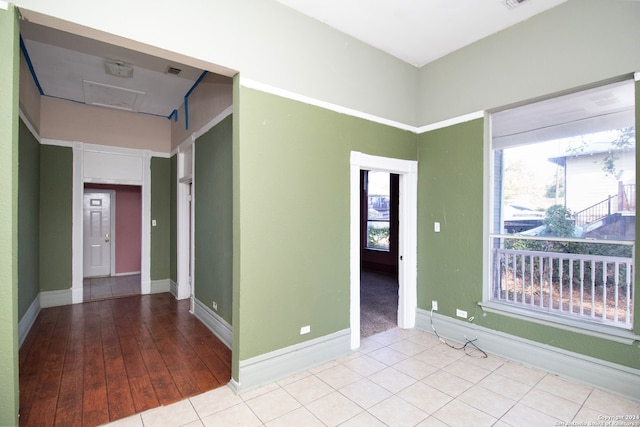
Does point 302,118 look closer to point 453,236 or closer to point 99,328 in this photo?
point 453,236

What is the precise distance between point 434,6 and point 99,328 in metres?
5.29

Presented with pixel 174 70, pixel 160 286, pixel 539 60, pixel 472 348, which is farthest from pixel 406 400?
pixel 160 286

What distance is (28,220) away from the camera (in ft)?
13.1

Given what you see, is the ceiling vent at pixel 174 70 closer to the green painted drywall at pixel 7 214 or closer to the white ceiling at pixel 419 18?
the white ceiling at pixel 419 18

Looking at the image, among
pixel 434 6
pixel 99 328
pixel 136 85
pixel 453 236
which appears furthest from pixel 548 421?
pixel 136 85

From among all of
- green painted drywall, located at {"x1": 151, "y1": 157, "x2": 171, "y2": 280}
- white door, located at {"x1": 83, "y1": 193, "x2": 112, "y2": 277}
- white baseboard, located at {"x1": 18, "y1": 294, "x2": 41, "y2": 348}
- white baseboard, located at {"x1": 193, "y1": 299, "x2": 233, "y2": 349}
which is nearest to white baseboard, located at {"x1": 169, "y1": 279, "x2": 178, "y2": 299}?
green painted drywall, located at {"x1": 151, "y1": 157, "x2": 171, "y2": 280}

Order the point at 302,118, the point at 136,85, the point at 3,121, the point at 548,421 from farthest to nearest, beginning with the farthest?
the point at 136,85 < the point at 302,118 < the point at 548,421 < the point at 3,121

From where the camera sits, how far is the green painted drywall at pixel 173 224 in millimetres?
5426

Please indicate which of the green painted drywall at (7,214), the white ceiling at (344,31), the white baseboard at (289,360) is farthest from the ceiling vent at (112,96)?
the white baseboard at (289,360)

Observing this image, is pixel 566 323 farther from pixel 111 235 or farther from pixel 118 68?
pixel 111 235

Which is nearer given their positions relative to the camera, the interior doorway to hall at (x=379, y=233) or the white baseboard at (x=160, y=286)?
the white baseboard at (x=160, y=286)

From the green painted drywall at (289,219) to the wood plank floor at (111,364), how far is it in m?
0.70

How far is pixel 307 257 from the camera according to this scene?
115 inches

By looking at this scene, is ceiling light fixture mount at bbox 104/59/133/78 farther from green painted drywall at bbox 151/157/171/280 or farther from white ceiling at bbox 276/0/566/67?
white ceiling at bbox 276/0/566/67
